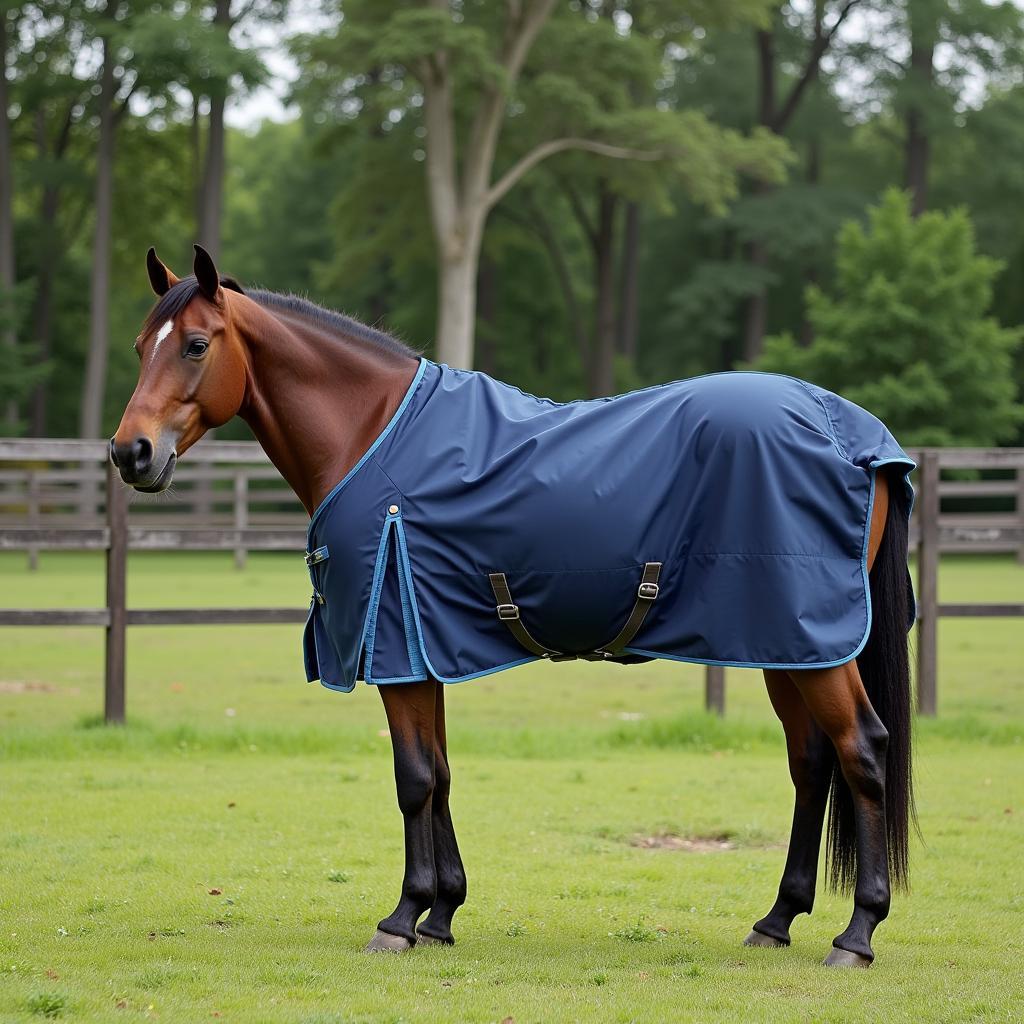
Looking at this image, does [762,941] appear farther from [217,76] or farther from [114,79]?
[114,79]

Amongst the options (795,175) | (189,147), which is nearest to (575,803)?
(189,147)

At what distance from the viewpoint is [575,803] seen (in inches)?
274

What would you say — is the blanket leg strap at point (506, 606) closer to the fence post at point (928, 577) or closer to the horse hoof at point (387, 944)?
the horse hoof at point (387, 944)

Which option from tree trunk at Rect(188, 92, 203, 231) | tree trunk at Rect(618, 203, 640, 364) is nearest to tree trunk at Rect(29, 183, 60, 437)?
tree trunk at Rect(188, 92, 203, 231)

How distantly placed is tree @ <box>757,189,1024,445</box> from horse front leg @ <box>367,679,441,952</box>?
27.6 metres

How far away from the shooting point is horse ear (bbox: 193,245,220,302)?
4289 millimetres

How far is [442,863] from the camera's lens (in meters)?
4.75

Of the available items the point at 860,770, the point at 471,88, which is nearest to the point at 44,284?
the point at 471,88

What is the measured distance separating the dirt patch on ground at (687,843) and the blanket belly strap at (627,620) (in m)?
2.00

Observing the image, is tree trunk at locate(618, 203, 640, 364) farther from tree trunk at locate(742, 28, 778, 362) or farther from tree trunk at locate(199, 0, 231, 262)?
tree trunk at locate(199, 0, 231, 262)

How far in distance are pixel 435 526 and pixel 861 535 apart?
57.9 inches

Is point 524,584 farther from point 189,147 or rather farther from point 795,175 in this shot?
point 795,175

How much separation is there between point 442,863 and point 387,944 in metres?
0.40

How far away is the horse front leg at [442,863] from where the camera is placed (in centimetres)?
464
